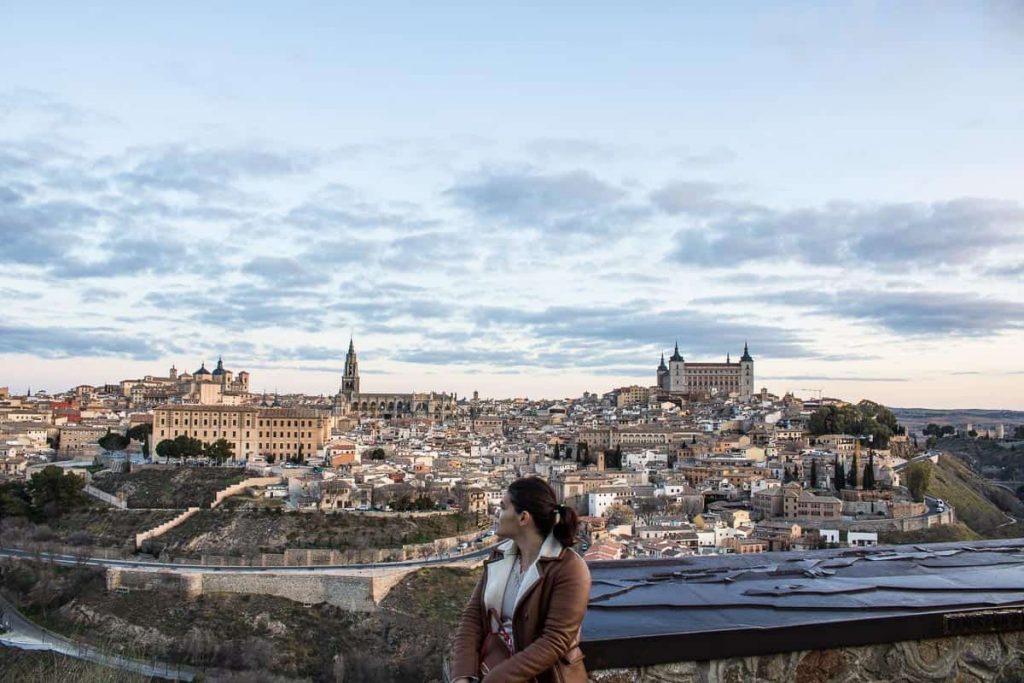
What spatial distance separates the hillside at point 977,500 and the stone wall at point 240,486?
2539 cm

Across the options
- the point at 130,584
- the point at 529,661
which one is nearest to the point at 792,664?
the point at 529,661

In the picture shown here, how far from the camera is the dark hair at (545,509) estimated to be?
2.33m

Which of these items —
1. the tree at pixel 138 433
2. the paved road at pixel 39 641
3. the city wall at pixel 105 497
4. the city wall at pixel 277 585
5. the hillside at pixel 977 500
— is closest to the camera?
the paved road at pixel 39 641

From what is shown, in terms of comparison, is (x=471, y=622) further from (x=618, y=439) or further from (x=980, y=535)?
(x=618, y=439)

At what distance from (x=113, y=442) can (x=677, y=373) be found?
2082 inches

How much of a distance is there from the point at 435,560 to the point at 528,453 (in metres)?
23.2

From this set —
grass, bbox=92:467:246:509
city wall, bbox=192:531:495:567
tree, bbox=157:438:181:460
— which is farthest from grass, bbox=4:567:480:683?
tree, bbox=157:438:181:460

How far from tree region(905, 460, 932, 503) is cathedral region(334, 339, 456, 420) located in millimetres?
47442

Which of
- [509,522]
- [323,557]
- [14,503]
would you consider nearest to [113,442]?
[14,503]

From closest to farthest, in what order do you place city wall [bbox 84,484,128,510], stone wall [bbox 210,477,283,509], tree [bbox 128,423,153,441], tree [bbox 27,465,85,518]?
tree [bbox 27,465,85,518] < city wall [bbox 84,484,128,510] < stone wall [bbox 210,477,283,509] < tree [bbox 128,423,153,441]

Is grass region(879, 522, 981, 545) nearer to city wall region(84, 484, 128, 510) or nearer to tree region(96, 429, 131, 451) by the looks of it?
city wall region(84, 484, 128, 510)

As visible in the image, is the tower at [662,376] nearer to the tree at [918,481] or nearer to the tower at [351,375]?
the tower at [351,375]

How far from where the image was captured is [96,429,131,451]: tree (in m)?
44.8

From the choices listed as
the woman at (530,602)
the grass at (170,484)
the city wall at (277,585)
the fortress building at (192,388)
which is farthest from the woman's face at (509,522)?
the fortress building at (192,388)
